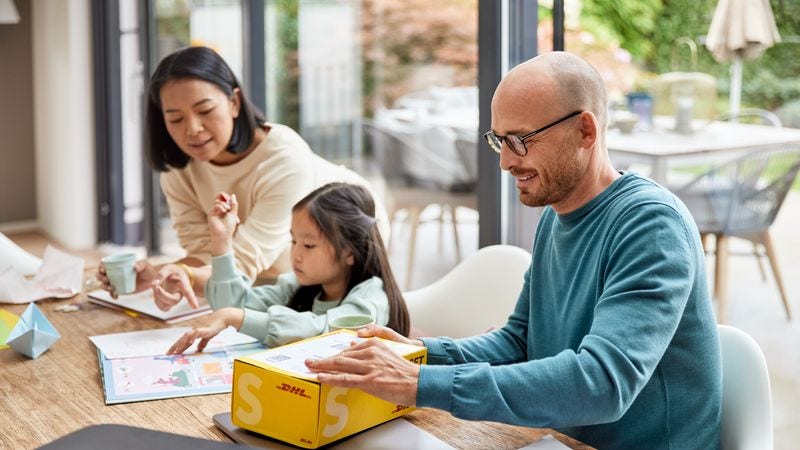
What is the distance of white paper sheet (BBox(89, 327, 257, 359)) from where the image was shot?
77.1 inches

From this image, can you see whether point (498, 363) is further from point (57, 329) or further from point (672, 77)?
point (672, 77)

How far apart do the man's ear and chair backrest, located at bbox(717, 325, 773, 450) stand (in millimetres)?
442

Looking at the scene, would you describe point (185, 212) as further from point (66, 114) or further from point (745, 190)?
point (66, 114)

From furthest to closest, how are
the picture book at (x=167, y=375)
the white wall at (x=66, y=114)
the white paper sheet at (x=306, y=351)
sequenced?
the white wall at (x=66, y=114) < the picture book at (x=167, y=375) < the white paper sheet at (x=306, y=351)

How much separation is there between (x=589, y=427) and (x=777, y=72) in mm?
1234

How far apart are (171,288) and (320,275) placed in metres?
0.38

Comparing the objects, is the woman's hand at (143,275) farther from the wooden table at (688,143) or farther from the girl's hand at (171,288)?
the wooden table at (688,143)

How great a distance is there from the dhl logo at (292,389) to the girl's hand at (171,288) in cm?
76

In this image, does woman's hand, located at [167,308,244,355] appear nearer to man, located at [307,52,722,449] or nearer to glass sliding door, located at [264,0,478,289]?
man, located at [307,52,722,449]

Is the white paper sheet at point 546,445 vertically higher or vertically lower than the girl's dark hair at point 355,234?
lower

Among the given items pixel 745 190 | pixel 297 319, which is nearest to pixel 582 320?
pixel 297 319

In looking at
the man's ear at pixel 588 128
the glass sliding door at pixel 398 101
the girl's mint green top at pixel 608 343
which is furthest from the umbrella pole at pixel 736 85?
the man's ear at pixel 588 128

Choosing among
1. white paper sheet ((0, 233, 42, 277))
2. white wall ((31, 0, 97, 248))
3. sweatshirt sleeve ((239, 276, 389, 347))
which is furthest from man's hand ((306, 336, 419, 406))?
white wall ((31, 0, 97, 248))

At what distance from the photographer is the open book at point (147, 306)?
2240 millimetres
